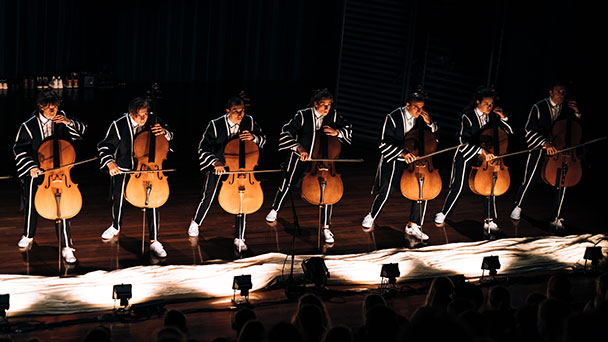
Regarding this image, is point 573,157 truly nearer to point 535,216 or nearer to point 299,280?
point 535,216

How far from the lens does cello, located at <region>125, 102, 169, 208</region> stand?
607cm

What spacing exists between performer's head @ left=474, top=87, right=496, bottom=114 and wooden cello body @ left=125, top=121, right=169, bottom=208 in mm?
2766

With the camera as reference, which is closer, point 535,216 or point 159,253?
point 159,253

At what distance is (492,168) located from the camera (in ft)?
23.1

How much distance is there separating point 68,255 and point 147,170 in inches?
37.0

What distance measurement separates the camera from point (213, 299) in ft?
19.3

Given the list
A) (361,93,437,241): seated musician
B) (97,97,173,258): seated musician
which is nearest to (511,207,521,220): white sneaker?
(361,93,437,241): seated musician

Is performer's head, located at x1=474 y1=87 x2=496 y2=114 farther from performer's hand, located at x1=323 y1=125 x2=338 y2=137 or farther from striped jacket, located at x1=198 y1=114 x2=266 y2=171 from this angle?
striped jacket, located at x1=198 y1=114 x2=266 y2=171

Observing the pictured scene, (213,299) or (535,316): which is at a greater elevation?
(535,316)

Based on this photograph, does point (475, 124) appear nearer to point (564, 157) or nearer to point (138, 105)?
point (564, 157)

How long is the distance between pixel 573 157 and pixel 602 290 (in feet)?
10.9

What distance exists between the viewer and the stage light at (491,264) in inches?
247

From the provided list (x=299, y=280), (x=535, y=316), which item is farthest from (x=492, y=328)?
(x=299, y=280)

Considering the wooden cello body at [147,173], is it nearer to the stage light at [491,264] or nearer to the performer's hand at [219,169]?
the performer's hand at [219,169]
